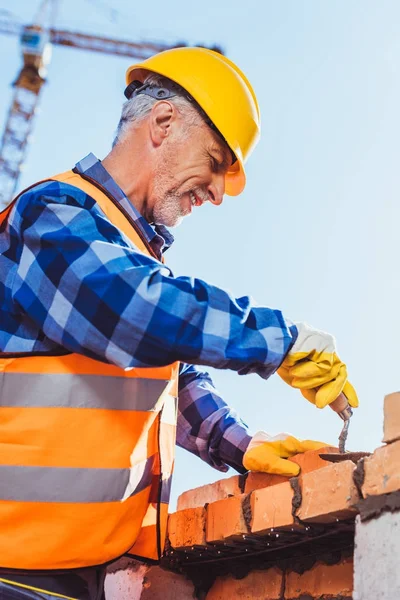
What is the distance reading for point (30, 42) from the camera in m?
28.5

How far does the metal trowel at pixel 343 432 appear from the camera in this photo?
2.36 meters

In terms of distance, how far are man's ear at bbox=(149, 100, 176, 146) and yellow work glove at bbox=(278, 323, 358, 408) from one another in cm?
79

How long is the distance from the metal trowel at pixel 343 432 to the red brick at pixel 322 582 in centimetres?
30

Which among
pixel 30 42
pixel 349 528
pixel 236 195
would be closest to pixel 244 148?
pixel 236 195

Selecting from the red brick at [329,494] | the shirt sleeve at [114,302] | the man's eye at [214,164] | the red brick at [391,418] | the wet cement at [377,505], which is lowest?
the wet cement at [377,505]

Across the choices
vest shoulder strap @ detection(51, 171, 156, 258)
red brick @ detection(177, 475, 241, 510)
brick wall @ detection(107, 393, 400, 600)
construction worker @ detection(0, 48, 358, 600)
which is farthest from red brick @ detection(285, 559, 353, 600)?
vest shoulder strap @ detection(51, 171, 156, 258)

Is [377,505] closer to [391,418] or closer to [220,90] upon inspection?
[391,418]

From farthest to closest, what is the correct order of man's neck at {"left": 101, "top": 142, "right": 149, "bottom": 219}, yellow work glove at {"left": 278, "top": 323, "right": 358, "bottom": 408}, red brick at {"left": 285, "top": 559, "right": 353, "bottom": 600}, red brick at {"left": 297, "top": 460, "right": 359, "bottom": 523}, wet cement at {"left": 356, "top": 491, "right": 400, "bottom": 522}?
man's neck at {"left": 101, "top": 142, "right": 149, "bottom": 219}, red brick at {"left": 285, "top": 559, "right": 353, "bottom": 600}, yellow work glove at {"left": 278, "top": 323, "right": 358, "bottom": 408}, red brick at {"left": 297, "top": 460, "right": 359, "bottom": 523}, wet cement at {"left": 356, "top": 491, "right": 400, "bottom": 522}

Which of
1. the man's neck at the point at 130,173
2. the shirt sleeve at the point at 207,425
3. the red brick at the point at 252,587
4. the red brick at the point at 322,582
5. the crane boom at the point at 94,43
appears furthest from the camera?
the crane boom at the point at 94,43

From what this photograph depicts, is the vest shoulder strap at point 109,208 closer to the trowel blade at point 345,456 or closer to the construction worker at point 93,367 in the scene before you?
the construction worker at point 93,367

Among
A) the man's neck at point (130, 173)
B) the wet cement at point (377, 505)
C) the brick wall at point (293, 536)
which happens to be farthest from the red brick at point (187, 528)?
the man's neck at point (130, 173)

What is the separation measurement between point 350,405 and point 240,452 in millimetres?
506

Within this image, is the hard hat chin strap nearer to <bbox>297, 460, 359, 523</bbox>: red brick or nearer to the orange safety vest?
the orange safety vest

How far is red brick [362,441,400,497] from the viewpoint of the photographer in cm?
185
